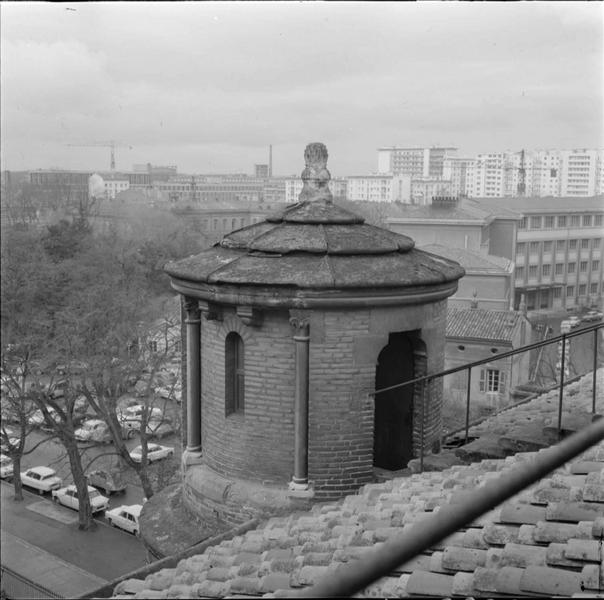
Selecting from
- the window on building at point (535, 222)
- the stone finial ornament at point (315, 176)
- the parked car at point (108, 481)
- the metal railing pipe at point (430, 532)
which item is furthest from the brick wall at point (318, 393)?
the window on building at point (535, 222)

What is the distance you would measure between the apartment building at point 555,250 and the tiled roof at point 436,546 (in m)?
43.1

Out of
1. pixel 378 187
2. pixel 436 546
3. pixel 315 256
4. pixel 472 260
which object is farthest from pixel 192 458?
pixel 378 187

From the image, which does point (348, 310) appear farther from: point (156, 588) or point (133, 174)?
point (133, 174)

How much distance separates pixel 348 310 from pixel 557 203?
47659mm

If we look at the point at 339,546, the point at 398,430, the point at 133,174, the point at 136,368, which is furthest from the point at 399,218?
the point at 133,174

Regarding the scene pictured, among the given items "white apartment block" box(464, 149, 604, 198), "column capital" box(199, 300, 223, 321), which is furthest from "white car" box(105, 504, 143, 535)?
"white apartment block" box(464, 149, 604, 198)

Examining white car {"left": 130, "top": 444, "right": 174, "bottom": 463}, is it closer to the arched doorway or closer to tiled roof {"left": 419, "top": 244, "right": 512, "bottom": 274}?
tiled roof {"left": 419, "top": 244, "right": 512, "bottom": 274}

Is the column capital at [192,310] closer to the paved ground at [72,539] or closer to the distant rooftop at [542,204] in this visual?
the paved ground at [72,539]

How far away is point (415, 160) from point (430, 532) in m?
123

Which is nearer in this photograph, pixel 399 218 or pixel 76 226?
pixel 76 226

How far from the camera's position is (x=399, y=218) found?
136ft

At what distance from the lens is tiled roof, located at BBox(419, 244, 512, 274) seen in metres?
35.8

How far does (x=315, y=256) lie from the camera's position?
7488 mm

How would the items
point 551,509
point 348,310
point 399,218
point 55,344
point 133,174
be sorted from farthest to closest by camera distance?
point 133,174, point 399,218, point 55,344, point 348,310, point 551,509
